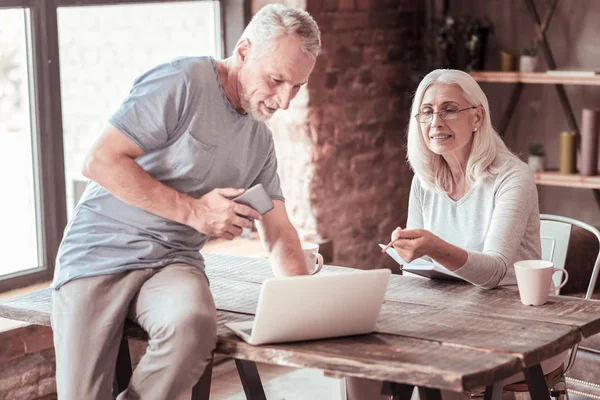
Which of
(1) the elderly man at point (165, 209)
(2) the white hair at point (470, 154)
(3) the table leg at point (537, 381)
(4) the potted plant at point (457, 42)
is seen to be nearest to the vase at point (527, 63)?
(4) the potted plant at point (457, 42)

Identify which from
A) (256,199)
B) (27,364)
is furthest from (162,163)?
(27,364)

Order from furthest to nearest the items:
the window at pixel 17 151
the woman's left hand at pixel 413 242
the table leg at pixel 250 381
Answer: the window at pixel 17 151, the table leg at pixel 250 381, the woman's left hand at pixel 413 242

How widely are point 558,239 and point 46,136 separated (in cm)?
205

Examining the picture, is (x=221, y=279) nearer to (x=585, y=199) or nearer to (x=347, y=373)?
(x=347, y=373)

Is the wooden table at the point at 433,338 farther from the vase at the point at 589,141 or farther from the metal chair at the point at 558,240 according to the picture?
the vase at the point at 589,141

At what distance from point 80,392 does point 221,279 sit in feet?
2.22

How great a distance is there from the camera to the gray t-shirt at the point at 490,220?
2.72 m

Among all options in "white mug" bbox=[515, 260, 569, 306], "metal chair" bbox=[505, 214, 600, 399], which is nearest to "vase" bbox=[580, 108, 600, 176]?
"metal chair" bbox=[505, 214, 600, 399]

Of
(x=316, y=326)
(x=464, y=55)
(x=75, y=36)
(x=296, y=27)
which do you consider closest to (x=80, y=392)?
(x=316, y=326)

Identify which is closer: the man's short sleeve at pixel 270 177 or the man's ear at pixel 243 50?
the man's ear at pixel 243 50

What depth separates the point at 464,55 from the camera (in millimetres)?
5039

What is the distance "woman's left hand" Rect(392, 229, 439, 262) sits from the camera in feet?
8.53

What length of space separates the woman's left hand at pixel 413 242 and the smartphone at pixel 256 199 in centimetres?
39

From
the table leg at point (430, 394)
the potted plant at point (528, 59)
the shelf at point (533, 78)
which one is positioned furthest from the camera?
the potted plant at point (528, 59)
